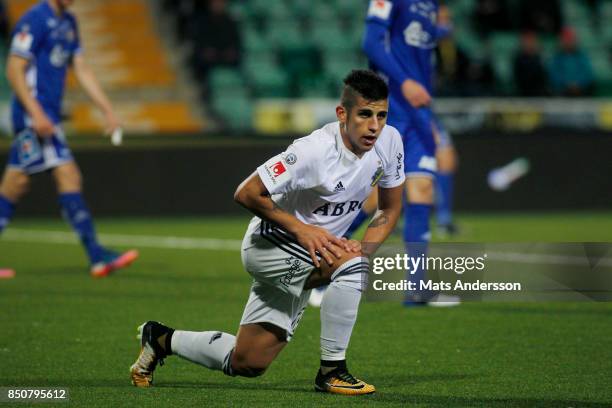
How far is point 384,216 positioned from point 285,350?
55.7 inches

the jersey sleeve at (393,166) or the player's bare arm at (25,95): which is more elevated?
the jersey sleeve at (393,166)

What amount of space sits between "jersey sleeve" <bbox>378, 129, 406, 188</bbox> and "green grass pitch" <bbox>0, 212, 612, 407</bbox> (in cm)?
91

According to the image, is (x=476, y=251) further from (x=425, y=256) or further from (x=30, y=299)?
(x=30, y=299)

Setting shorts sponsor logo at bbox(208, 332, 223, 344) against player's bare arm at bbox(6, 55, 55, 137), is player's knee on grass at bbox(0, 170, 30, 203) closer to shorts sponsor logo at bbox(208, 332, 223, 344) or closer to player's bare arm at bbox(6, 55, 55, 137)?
player's bare arm at bbox(6, 55, 55, 137)

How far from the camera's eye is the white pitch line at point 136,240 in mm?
12195

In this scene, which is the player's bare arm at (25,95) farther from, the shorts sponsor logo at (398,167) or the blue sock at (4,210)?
the shorts sponsor logo at (398,167)

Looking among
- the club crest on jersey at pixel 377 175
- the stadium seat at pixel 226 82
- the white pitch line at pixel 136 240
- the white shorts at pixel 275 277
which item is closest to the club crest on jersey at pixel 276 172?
the white shorts at pixel 275 277

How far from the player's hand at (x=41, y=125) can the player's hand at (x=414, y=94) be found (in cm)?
295

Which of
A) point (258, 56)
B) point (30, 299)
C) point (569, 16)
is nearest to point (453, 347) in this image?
point (30, 299)

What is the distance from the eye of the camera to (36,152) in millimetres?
9328

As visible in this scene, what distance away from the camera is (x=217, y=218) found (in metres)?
15.4

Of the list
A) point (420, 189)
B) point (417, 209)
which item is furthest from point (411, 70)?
point (417, 209)

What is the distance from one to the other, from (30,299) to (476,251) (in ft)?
14.8

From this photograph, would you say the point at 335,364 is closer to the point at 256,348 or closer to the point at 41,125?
the point at 256,348
